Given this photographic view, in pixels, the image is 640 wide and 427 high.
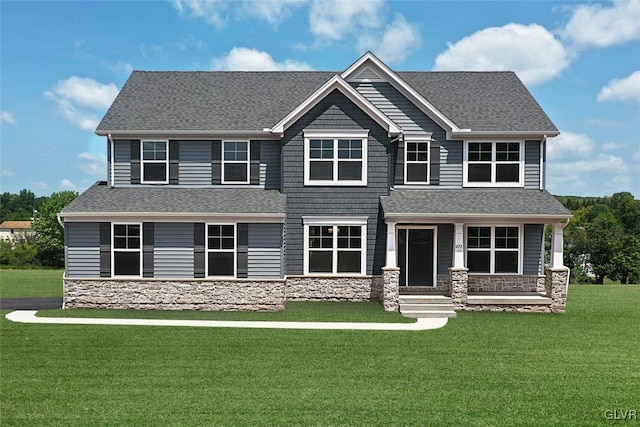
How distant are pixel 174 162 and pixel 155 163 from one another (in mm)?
767

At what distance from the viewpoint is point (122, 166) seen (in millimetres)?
20281

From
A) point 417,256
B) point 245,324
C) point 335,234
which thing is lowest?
point 245,324

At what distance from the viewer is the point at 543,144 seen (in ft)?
66.1

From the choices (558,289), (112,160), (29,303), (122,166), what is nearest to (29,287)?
(29,303)

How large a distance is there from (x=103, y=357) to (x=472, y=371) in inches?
311

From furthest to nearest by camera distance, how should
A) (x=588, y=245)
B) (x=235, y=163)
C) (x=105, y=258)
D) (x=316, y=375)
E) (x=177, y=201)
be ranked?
(x=588, y=245), (x=235, y=163), (x=177, y=201), (x=105, y=258), (x=316, y=375)

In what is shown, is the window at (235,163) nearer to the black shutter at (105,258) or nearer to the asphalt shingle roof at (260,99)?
the asphalt shingle roof at (260,99)

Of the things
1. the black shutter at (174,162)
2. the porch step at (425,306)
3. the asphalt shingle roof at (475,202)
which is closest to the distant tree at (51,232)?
the black shutter at (174,162)

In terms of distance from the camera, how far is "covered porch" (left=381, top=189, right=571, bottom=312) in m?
17.9

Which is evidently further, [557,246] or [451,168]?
→ [451,168]

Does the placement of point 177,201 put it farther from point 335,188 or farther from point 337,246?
point 337,246

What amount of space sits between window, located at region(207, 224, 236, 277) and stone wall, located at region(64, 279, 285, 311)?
0.49 meters

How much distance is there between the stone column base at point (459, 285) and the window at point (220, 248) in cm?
771

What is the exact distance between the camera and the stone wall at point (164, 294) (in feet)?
58.8
